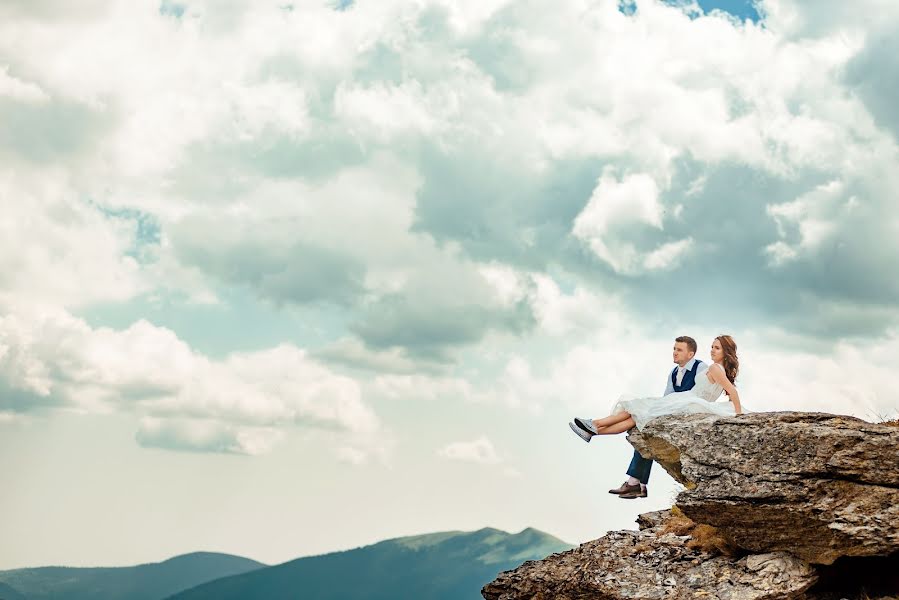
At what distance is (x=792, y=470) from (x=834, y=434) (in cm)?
116

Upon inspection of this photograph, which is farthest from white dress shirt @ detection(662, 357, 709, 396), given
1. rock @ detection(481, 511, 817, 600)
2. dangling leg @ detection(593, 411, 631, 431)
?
rock @ detection(481, 511, 817, 600)

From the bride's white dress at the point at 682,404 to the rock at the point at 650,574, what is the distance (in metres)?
3.02

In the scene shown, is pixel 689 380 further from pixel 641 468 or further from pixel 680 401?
pixel 641 468

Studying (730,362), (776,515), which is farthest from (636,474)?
(776,515)

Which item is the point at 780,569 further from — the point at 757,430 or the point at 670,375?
the point at 670,375

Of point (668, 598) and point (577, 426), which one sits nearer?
point (668, 598)

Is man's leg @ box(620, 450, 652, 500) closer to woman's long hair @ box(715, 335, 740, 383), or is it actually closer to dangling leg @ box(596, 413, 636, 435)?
dangling leg @ box(596, 413, 636, 435)

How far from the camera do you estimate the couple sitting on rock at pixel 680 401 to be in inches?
840

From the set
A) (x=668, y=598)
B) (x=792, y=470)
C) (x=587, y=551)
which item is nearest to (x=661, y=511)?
(x=587, y=551)

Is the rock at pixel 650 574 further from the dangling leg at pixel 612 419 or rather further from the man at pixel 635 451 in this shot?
the dangling leg at pixel 612 419

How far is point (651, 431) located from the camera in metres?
21.0

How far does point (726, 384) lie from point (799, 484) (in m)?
4.06

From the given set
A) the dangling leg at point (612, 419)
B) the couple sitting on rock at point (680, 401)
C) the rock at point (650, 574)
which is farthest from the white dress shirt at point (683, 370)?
the rock at point (650, 574)

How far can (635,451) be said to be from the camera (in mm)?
22266
